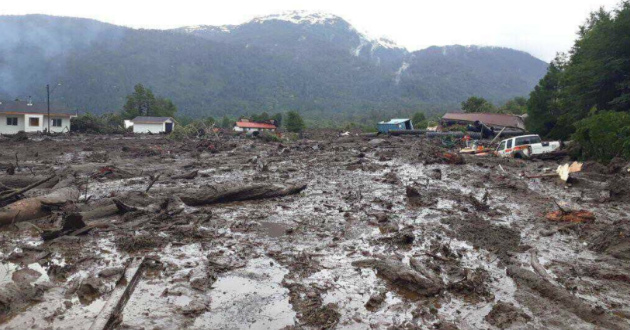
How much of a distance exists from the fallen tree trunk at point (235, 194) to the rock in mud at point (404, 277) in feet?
18.6

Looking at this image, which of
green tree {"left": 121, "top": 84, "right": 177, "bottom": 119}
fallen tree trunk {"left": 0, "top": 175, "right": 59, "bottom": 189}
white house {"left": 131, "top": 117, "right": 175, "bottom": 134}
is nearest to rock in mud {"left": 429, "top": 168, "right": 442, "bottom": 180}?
fallen tree trunk {"left": 0, "top": 175, "right": 59, "bottom": 189}

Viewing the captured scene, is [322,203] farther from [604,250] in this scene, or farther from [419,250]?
[604,250]

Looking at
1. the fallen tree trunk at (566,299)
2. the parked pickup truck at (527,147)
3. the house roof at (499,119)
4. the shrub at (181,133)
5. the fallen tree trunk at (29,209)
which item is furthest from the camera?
the house roof at (499,119)

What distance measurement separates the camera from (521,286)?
6.00 metres

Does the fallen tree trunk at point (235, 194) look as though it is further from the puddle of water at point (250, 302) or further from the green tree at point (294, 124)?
the green tree at point (294, 124)

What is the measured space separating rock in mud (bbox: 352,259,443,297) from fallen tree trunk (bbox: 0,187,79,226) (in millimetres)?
7178

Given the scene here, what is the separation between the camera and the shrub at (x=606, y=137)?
54.7ft

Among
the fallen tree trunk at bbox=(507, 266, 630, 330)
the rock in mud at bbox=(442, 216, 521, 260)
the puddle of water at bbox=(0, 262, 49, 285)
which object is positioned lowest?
the puddle of water at bbox=(0, 262, 49, 285)

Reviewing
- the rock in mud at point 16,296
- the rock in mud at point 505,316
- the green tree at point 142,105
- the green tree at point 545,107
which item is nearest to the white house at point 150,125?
the green tree at point 142,105

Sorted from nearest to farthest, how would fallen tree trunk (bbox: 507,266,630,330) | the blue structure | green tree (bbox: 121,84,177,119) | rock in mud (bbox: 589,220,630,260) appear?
fallen tree trunk (bbox: 507,266,630,330) → rock in mud (bbox: 589,220,630,260) → the blue structure → green tree (bbox: 121,84,177,119)

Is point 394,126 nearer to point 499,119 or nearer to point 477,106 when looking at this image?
point 499,119

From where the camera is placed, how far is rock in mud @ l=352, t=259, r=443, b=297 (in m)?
5.81

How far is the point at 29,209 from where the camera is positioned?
895 cm

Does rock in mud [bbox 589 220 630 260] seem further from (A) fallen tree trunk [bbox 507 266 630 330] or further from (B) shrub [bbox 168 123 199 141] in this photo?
(B) shrub [bbox 168 123 199 141]
